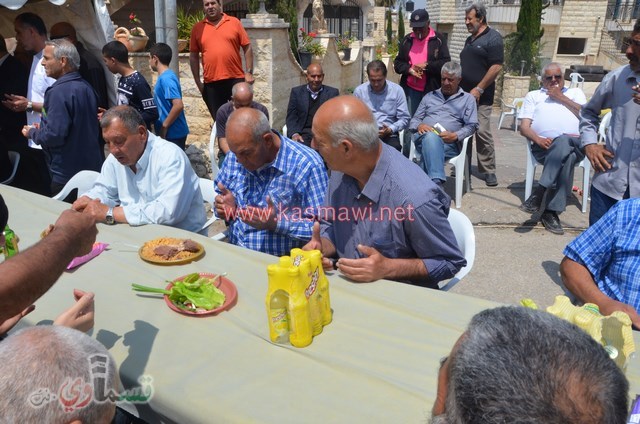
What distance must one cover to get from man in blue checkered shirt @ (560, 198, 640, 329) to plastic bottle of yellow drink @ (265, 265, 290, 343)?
1.53m

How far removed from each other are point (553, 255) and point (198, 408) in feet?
13.1

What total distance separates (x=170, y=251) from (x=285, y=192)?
899mm

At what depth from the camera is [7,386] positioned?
1150mm

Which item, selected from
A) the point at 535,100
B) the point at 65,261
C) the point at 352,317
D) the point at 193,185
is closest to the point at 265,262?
the point at 352,317

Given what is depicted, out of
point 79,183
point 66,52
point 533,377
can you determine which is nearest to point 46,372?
point 533,377

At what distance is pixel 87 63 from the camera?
568cm

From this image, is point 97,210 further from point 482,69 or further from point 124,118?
point 482,69

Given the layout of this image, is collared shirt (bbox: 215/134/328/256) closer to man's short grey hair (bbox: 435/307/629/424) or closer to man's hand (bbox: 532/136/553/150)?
man's short grey hair (bbox: 435/307/629/424)

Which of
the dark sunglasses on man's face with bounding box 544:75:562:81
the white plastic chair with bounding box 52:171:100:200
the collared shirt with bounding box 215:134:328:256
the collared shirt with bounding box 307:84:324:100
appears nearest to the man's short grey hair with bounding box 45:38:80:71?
the white plastic chair with bounding box 52:171:100:200

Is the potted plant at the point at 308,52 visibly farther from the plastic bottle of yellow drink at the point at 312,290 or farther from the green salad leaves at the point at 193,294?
the plastic bottle of yellow drink at the point at 312,290

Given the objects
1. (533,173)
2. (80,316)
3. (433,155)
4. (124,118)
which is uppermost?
(124,118)

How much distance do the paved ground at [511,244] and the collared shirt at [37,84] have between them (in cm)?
437

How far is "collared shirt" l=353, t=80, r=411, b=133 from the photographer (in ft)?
19.6

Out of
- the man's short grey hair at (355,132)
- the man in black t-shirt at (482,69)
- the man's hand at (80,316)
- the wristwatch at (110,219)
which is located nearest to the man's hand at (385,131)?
the man in black t-shirt at (482,69)
